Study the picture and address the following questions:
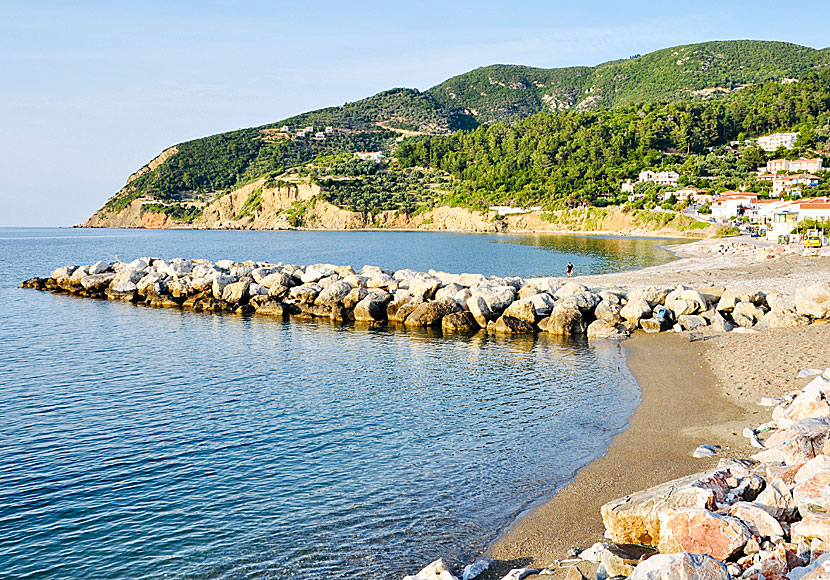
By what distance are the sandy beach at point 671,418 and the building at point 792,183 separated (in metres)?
84.9

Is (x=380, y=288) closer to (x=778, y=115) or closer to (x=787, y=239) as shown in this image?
(x=787, y=239)

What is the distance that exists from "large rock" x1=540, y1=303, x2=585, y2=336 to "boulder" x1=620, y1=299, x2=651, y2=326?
1579 millimetres

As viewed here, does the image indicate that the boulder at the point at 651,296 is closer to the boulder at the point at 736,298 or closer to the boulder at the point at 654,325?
the boulder at the point at 654,325

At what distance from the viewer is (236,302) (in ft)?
96.9

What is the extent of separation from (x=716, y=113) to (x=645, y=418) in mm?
131973

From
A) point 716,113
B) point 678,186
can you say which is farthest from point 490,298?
point 716,113

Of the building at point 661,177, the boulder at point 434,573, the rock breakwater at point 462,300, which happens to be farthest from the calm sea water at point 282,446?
the building at point 661,177

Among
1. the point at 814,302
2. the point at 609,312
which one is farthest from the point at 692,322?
the point at 814,302

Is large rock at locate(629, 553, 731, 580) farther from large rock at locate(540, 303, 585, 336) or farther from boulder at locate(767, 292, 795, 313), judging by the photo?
boulder at locate(767, 292, 795, 313)

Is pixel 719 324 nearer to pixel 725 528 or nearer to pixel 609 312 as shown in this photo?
pixel 609 312

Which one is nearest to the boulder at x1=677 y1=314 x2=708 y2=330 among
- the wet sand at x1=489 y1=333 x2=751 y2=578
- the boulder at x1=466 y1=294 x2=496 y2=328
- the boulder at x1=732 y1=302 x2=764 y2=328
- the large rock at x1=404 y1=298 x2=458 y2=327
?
the boulder at x1=732 y1=302 x2=764 y2=328

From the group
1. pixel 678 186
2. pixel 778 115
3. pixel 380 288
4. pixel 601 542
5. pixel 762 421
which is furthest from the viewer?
pixel 778 115

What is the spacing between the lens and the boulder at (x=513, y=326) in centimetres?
2273

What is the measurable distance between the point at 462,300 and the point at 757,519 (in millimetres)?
18715
